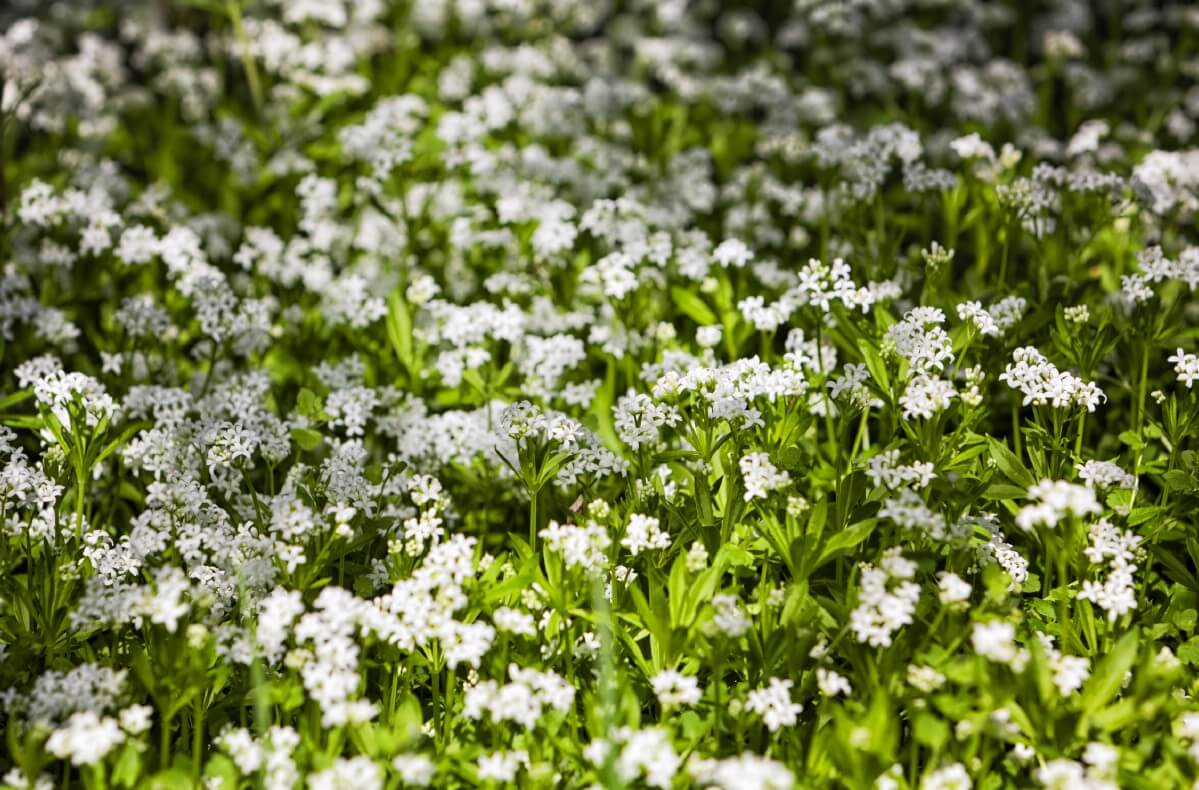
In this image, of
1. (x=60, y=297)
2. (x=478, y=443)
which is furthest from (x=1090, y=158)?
(x=60, y=297)

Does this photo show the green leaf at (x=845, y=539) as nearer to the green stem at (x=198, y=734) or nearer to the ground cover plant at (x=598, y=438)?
the ground cover plant at (x=598, y=438)

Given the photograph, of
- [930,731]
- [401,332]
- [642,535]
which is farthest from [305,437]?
[930,731]

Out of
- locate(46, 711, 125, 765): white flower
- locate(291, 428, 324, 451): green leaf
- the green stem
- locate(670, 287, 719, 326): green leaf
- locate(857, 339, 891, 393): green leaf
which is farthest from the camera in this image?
locate(670, 287, 719, 326): green leaf

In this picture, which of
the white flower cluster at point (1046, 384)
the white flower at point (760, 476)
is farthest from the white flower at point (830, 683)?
the white flower cluster at point (1046, 384)

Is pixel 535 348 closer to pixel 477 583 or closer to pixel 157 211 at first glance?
pixel 477 583

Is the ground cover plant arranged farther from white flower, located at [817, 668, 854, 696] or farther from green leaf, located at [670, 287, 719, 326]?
white flower, located at [817, 668, 854, 696]

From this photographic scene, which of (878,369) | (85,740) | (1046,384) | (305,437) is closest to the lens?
(85,740)

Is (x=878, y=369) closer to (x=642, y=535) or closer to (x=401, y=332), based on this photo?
(x=642, y=535)

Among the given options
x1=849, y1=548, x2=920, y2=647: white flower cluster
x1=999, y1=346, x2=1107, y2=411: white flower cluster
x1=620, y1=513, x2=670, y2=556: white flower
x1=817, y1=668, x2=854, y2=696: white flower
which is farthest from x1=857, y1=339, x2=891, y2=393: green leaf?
x1=817, y1=668, x2=854, y2=696: white flower
